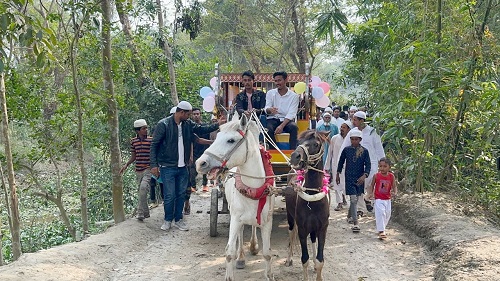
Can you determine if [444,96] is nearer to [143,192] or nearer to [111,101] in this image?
[143,192]

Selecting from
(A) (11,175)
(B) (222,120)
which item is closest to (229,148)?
(B) (222,120)

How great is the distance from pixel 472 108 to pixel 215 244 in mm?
4856

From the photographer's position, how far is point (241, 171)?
580 centimetres

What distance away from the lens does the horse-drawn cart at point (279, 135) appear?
25.4 feet

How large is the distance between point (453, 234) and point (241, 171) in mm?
3586

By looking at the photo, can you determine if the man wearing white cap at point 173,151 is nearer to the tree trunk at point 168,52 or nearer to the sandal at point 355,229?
the sandal at point 355,229

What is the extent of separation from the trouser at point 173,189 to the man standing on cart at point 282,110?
181cm

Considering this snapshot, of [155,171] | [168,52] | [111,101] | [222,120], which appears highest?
[168,52]

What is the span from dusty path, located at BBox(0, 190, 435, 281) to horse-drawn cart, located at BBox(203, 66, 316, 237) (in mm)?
547

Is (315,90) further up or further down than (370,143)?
further up

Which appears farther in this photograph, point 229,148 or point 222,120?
point 222,120

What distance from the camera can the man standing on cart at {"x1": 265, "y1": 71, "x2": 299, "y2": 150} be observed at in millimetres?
8203

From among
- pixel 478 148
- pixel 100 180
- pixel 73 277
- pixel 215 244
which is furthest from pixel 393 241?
pixel 100 180

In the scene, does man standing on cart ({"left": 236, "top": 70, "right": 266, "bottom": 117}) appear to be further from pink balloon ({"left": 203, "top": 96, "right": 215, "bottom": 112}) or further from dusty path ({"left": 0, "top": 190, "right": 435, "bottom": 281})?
dusty path ({"left": 0, "top": 190, "right": 435, "bottom": 281})
